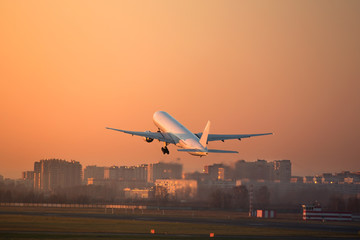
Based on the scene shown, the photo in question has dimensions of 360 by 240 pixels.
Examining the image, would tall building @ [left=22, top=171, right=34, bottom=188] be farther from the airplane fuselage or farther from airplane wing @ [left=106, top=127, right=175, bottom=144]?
airplane wing @ [left=106, top=127, right=175, bottom=144]

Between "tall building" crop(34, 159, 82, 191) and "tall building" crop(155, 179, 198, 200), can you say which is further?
"tall building" crop(34, 159, 82, 191)

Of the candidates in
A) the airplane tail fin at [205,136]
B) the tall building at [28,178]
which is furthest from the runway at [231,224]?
the tall building at [28,178]

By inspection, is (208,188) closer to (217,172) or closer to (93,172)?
(217,172)

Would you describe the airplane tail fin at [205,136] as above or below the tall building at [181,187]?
above

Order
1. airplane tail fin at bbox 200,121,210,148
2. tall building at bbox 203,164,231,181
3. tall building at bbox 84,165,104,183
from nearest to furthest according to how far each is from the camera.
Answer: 1. airplane tail fin at bbox 200,121,210,148
2. tall building at bbox 203,164,231,181
3. tall building at bbox 84,165,104,183

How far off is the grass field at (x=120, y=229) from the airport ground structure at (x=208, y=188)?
37.0 feet

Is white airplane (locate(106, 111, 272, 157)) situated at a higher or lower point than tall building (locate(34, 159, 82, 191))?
higher

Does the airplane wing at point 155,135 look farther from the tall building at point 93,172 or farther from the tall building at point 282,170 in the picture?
the tall building at point 93,172

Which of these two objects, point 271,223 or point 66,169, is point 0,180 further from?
Answer: point 271,223

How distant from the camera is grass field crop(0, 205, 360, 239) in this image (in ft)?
256

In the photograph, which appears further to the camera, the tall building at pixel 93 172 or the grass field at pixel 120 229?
the tall building at pixel 93 172

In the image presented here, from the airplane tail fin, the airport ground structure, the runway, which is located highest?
the airplane tail fin

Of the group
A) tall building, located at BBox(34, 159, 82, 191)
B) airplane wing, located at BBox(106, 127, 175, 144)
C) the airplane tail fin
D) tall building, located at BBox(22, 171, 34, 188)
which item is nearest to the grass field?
the airplane tail fin

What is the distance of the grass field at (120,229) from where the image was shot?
7812 centimetres
